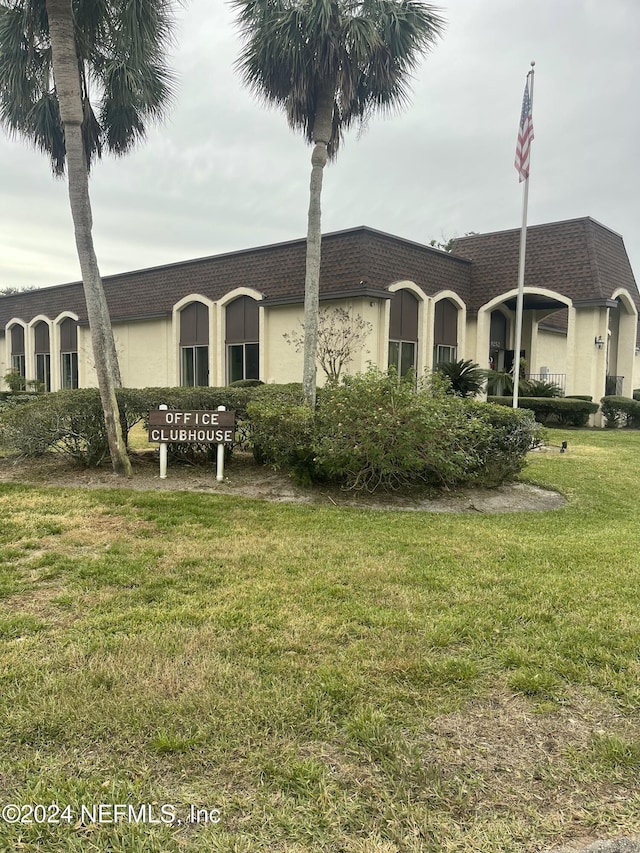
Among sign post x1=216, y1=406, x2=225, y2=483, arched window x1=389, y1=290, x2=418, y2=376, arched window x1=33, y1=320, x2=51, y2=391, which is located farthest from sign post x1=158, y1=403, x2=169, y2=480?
arched window x1=33, y1=320, x2=51, y2=391

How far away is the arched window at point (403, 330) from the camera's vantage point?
53.8 ft

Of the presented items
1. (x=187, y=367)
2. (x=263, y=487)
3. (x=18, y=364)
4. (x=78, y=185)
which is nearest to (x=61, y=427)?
(x=263, y=487)

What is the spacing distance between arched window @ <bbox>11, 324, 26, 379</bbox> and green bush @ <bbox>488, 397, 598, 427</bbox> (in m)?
23.1

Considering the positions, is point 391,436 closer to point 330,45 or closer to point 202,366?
point 330,45

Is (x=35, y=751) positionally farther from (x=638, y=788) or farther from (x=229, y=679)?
(x=638, y=788)

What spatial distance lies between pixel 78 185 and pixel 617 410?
17.0m

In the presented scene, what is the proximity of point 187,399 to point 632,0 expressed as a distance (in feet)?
34.6

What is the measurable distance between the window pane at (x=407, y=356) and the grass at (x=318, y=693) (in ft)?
40.1

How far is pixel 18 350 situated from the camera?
28250mm

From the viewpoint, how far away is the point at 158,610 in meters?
3.53

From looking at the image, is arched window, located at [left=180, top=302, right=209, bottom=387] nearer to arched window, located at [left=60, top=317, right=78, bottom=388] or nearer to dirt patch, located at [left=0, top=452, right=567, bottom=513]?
A: arched window, located at [left=60, top=317, right=78, bottom=388]

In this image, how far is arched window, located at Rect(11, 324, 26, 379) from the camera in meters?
28.0

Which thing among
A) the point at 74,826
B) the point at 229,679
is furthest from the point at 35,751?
the point at 229,679

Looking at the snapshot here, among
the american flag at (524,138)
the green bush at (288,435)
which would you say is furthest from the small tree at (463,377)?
the green bush at (288,435)
